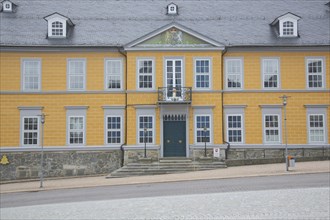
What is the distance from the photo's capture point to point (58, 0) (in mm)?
37125

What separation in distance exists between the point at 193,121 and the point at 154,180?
26.6 feet

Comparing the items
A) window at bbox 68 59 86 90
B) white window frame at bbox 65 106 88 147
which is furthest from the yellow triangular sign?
window at bbox 68 59 86 90

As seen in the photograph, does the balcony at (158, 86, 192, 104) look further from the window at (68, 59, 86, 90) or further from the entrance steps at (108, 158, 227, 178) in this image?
the window at (68, 59, 86, 90)

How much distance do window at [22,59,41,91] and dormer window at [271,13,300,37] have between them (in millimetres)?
16962

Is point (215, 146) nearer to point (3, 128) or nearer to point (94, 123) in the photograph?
point (94, 123)

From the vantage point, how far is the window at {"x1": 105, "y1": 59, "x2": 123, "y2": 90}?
1283 inches

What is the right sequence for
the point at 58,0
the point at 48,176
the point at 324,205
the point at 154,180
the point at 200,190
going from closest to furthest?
the point at 324,205 → the point at 200,190 → the point at 154,180 → the point at 48,176 → the point at 58,0

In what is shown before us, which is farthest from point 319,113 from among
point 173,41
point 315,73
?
point 173,41

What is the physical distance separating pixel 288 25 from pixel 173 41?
8.38 meters

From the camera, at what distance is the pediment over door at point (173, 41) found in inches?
1244

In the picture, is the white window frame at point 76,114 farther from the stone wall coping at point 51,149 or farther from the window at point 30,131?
the window at point 30,131

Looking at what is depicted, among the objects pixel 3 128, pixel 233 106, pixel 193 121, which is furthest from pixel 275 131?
pixel 3 128

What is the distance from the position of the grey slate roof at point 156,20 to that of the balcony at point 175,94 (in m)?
4.24

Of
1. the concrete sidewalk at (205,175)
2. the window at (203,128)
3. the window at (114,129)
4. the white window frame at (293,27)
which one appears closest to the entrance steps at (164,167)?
the concrete sidewalk at (205,175)
